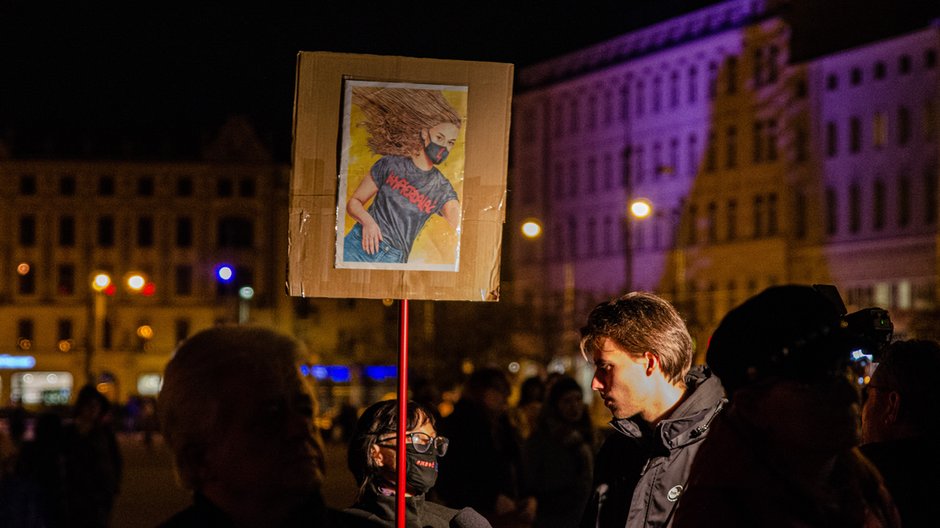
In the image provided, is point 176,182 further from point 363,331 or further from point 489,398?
point 489,398

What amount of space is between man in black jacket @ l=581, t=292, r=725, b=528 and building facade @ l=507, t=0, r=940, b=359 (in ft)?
174

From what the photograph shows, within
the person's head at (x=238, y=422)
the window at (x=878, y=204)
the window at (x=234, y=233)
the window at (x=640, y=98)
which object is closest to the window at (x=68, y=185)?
the window at (x=234, y=233)

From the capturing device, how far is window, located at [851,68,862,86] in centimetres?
6562

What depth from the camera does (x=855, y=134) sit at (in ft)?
220

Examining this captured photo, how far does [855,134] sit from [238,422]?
216 ft

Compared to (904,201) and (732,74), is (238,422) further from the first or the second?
(732,74)

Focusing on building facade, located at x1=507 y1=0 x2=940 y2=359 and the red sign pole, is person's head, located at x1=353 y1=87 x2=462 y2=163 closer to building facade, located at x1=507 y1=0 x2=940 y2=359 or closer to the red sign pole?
the red sign pole

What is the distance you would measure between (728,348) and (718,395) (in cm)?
159

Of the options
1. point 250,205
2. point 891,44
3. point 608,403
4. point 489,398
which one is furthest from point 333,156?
point 250,205

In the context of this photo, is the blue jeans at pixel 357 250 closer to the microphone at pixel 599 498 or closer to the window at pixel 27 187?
the microphone at pixel 599 498

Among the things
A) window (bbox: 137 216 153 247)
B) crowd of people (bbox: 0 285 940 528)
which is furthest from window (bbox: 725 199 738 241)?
crowd of people (bbox: 0 285 940 528)

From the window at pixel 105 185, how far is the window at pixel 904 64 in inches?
1936

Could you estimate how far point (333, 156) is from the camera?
489cm

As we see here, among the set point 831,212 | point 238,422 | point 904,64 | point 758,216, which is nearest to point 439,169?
point 238,422
